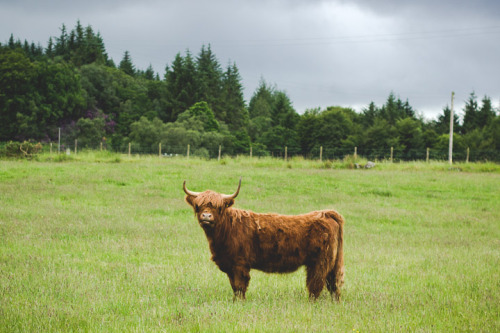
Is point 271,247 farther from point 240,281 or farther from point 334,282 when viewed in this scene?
point 334,282

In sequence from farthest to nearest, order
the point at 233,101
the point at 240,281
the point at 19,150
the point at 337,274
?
the point at 233,101, the point at 19,150, the point at 337,274, the point at 240,281

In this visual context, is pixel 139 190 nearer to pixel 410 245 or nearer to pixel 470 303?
pixel 410 245

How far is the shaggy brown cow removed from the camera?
18.7 feet

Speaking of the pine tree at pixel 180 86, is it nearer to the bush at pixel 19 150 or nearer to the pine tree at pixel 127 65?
the pine tree at pixel 127 65

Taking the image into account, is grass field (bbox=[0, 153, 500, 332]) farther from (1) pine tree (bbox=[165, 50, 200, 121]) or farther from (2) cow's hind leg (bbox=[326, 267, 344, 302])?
(1) pine tree (bbox=[165, 50, 200, 121])

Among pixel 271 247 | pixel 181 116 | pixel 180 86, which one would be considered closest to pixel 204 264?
pixel 271 247

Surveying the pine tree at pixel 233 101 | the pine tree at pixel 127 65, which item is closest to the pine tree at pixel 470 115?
the pine tree at pixel 233 101

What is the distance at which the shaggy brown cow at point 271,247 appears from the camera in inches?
225

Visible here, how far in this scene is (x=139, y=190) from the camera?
731 inches

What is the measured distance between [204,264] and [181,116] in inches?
2091

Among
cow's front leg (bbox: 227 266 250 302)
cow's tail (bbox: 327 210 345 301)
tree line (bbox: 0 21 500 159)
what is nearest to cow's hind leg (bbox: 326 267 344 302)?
cow's tail (bbox: 327 210 345 301)

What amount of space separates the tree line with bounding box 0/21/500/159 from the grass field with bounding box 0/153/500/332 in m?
29.3

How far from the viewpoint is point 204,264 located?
802cm

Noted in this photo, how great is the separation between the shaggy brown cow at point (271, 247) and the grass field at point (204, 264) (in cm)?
40
